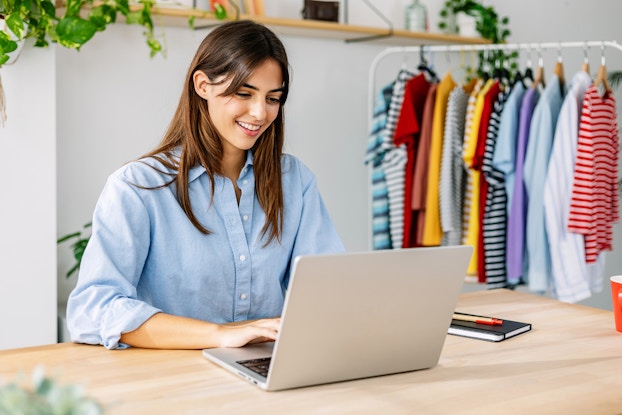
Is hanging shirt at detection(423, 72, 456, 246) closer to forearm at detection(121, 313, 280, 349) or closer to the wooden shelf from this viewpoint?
the wooden shelf

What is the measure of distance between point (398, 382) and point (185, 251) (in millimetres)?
638

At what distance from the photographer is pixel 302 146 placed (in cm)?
376

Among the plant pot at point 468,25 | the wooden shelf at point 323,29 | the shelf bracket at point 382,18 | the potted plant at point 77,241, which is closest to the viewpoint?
the potted plant at point 77,241

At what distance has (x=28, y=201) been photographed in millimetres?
2643

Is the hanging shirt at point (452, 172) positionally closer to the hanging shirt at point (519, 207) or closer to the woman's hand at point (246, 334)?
the hanging shirt at point (519, 207)

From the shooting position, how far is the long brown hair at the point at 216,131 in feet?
5.89

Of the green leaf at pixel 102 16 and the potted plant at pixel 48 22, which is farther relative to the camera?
the green leaf at pixel 102 16

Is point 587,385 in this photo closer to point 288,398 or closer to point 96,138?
point 288,398

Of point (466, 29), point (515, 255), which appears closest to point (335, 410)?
point (515, 255)

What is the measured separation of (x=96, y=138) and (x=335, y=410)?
2264 millimetres

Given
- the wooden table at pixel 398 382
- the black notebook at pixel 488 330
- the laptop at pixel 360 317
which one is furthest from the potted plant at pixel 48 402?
the black notebook at pixel 488 330

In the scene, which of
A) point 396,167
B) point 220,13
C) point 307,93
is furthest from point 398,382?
point 307,93

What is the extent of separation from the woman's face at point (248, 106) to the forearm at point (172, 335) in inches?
18.8

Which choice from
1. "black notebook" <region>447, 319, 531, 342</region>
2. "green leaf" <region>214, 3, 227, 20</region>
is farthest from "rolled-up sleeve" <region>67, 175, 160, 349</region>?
"green leaf" <region>214, 3, 227, 20</region>
